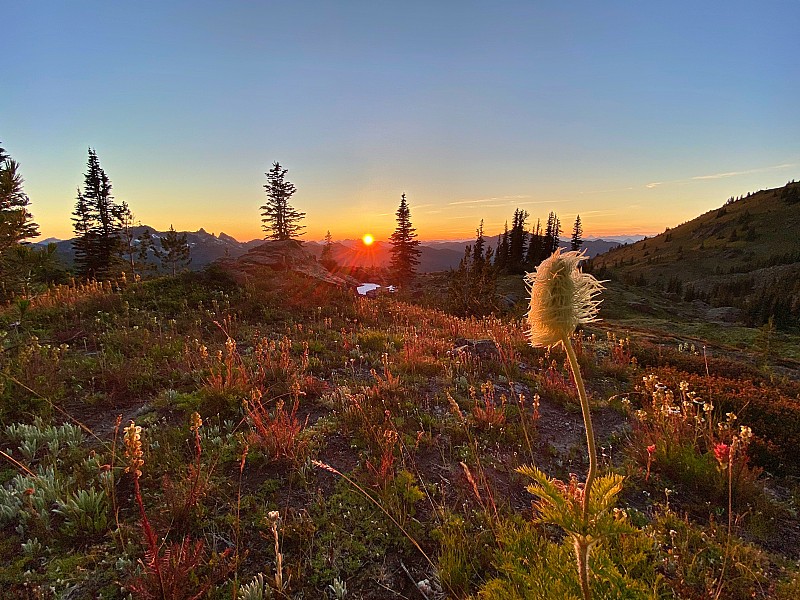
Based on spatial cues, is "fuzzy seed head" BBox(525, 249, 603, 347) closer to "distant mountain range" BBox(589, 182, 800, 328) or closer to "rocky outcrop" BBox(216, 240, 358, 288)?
"rocky outcrop" BBox(216, 240, 358, 288)

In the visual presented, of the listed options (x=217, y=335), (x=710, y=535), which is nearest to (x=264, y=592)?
(x=710, y=535)


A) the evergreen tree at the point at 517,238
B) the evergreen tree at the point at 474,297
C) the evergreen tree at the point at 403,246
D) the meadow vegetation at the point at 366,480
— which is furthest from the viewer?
the evergreen tree at the point at 517,238

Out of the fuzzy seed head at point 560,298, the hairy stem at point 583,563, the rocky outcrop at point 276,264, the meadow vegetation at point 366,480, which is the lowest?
the meadow vegetation at point 366,480

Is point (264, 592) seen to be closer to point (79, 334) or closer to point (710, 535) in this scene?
point (710, 535)

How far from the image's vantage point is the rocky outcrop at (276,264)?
61.1 ft

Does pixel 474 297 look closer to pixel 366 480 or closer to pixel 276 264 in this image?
pixel 276 264

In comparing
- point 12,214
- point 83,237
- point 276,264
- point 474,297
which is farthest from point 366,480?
point 83,237

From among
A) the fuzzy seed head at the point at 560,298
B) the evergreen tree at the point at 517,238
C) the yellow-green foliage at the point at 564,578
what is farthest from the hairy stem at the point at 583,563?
the evergreen tree at the point at 517,238

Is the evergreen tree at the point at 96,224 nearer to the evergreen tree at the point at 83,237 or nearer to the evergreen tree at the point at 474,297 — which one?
the evergreen tree at the point at 83,237

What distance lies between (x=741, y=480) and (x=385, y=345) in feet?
22.9

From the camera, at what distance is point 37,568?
120 inches

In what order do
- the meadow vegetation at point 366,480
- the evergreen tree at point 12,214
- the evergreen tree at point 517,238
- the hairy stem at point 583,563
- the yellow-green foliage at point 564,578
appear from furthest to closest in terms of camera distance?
the evergreen tree at point 517,238 → the evergreen tree at point 12,214 → the meadow vegetation at point 366,480 → the yellow-green foliage at point 564,578 → the hairy stem at point 583,563

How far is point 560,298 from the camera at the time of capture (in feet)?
5.59

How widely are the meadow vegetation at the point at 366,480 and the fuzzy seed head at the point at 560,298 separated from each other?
74 centimetres
